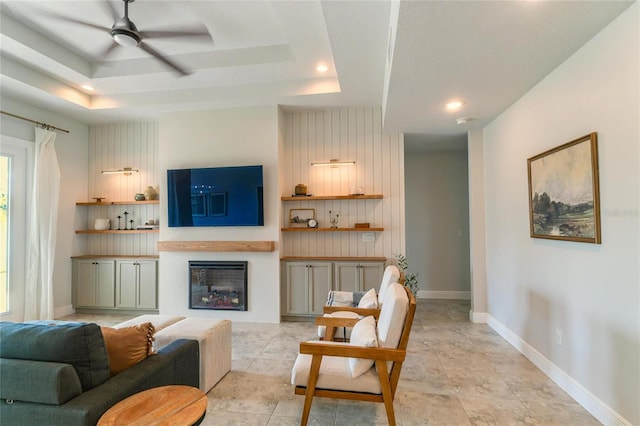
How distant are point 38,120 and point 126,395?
15.6 ft

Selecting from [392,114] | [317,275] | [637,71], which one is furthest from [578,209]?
[317,275]

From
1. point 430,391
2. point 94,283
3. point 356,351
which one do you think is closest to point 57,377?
point 356,351

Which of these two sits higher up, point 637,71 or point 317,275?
point 637,71

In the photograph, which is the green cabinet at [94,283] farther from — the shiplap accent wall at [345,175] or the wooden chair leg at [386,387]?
the wooden chair leg at [386,387]

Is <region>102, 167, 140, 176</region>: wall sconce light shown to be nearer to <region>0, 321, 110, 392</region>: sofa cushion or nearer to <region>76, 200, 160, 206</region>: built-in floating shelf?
<region>76, 200, 160, 206</region>: built-in floating shelf

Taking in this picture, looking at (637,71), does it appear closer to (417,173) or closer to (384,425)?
(384,425)

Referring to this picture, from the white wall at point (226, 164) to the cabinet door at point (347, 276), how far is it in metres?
0.82

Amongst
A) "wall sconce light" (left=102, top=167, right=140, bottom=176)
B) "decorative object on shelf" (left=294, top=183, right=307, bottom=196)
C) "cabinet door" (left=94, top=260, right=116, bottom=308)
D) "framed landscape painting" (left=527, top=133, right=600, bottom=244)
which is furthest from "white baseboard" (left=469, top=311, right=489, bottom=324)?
"wall sconce light" (left=102, top=167, right=140, bottom=176)

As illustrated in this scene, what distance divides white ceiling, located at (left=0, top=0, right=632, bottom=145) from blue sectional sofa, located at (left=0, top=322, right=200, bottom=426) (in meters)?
2.46

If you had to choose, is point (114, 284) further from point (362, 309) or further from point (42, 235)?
point (362, 309)

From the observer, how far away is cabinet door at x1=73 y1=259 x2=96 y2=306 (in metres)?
5.03

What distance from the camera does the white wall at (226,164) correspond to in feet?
14.8

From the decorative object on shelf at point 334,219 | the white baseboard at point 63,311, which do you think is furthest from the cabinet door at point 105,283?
the decorative object on shelf at point 334,219

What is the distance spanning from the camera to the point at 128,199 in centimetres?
532
